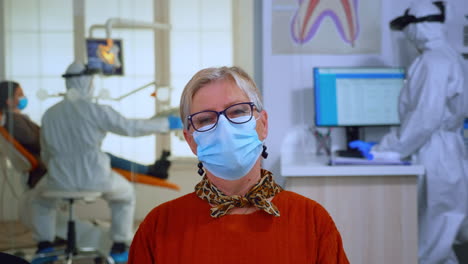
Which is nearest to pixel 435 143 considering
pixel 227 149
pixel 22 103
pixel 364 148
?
pixel 364 148

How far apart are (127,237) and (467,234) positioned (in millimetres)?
2020

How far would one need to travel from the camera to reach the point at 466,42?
10.1ft

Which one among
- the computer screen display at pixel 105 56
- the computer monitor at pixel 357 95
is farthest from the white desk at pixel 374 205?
the computer screen display at pixel 105 56

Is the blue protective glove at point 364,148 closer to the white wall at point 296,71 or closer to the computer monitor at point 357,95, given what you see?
the computer monitor at point 357,95

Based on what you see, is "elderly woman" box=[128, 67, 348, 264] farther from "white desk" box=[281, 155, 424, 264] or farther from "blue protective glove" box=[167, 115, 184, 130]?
"blue protective glove" box=[167, 115, 184, 130]

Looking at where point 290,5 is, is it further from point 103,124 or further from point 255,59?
point 103,124

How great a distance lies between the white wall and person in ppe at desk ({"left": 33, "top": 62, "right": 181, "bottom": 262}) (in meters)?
0.65

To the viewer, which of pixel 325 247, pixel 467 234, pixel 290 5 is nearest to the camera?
pixel 325 247

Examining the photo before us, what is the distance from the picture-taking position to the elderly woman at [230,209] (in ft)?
3.34

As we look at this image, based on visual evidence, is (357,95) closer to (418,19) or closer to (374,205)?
(418,19)

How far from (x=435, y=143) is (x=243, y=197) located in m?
1.84

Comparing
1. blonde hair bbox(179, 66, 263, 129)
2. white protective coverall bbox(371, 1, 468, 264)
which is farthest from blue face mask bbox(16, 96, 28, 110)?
blonde hair bbox(179, 66, 263, 129)

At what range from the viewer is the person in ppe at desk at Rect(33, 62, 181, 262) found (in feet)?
10.2

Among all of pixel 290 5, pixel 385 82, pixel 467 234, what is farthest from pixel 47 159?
pixel 467 234
